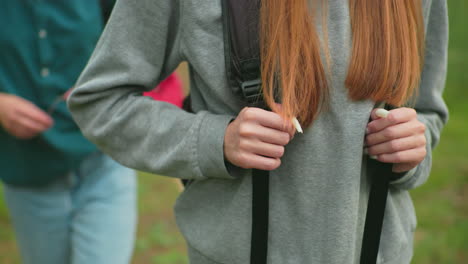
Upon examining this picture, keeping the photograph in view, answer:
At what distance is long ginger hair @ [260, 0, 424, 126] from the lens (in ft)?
3.53

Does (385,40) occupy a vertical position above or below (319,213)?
above

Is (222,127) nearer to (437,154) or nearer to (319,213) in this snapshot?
(319,213)

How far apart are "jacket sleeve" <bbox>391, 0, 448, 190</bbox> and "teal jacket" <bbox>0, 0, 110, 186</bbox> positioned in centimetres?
118


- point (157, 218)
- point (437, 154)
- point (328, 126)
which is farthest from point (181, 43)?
point (437, 154)

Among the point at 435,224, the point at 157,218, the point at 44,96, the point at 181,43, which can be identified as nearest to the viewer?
the point at 181,43

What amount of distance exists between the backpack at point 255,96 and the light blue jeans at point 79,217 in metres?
1.13

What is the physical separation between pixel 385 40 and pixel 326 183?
1.03ft

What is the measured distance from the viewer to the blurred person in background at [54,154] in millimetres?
1939

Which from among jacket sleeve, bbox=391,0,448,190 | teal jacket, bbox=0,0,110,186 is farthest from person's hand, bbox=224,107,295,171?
teal jacket, bbox=0,0,110,186

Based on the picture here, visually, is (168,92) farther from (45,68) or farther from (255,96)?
(255,96)

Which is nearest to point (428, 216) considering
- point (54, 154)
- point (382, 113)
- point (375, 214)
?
point (54, 154)

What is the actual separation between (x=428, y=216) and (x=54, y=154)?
265cm

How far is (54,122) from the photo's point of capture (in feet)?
6.64

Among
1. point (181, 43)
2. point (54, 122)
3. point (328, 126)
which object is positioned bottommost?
point (54, 122)
